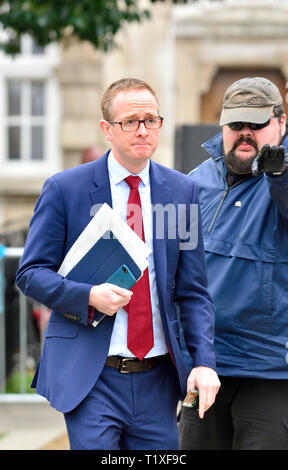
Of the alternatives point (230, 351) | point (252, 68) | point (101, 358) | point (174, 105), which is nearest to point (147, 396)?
point (101, 358)

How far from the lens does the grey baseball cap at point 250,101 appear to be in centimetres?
353

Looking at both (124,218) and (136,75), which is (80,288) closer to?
(124,218)

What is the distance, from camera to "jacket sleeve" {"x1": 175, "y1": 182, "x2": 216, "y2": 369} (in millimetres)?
3254

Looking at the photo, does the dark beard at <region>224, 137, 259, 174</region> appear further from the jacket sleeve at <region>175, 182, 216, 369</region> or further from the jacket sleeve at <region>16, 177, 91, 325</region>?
the jacket sleeve at <region>16, 177, 91, 325</region>

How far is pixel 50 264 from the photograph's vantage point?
3154mm

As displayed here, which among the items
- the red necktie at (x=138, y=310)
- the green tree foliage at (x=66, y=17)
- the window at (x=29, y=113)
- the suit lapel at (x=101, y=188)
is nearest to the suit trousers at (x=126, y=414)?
the red necktie at (x=138, y=310)

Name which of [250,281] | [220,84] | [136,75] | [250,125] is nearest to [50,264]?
[250,281]

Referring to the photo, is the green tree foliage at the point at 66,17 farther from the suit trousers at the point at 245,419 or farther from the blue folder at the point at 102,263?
the blue folder at the point at 102,263

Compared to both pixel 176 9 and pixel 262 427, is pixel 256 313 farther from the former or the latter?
pixel 176 9

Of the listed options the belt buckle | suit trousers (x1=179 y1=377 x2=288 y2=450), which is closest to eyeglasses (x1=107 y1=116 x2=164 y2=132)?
the belt buckle

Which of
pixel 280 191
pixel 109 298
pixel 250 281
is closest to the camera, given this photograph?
pixel 109 298

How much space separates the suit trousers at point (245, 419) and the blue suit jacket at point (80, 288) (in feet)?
1.45

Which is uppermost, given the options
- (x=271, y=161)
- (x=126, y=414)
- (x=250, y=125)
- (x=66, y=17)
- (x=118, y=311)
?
(x=66, y=17)

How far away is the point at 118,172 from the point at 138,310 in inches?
19.5
